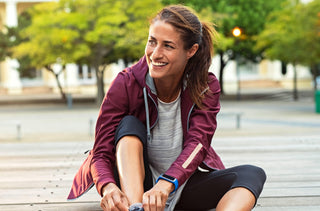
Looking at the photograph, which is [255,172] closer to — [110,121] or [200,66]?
[200,66]

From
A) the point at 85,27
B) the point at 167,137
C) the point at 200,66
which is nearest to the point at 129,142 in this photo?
the point at 167,137

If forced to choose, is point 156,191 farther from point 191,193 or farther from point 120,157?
point 191,193

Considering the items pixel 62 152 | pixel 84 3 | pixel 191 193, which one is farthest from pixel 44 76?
pixel 191 193

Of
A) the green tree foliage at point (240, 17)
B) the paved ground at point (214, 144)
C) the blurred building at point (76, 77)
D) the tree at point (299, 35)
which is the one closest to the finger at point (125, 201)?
the paved ground at point (214, 144)

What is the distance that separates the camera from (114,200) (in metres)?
2.48

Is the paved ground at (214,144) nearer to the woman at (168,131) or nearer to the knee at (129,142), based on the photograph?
the woman at (168,131)

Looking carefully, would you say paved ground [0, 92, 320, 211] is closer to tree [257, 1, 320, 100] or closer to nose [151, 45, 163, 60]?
nose [151, 45, 163, 60]

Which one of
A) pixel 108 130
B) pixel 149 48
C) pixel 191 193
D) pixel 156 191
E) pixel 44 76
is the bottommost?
pixel 44 76

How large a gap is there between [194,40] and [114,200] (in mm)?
926

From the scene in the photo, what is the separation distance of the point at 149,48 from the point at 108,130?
0.49m

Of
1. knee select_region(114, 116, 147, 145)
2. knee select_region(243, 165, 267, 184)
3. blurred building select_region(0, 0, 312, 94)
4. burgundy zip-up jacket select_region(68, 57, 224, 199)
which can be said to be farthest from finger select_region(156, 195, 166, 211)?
blurred building select_region(0, 0, 312, 94)

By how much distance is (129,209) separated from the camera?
2436mm

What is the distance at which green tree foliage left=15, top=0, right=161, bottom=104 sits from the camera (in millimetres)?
21875

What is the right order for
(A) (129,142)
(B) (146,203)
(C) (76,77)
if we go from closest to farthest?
1. (B) (146,203)
2. (A) (129,142)
3. (C) (76,77)
